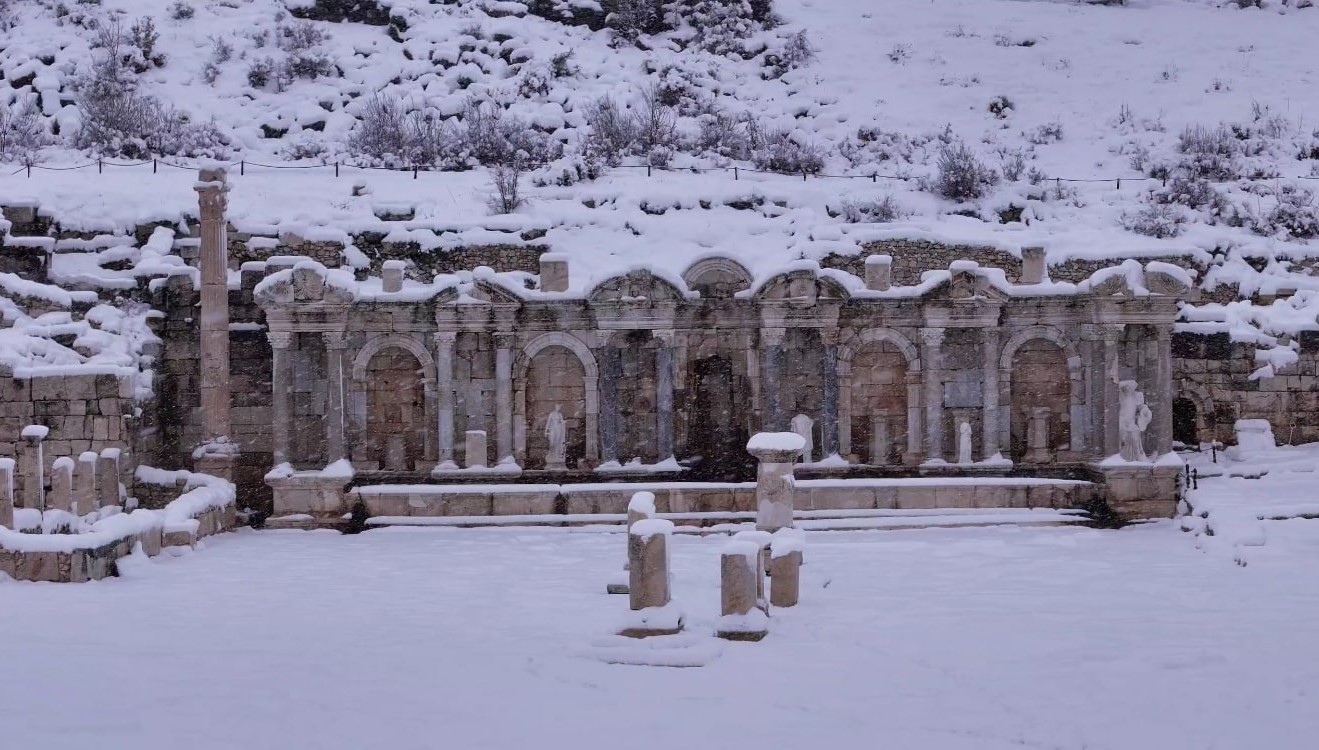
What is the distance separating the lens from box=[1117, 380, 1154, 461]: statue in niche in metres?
17.1

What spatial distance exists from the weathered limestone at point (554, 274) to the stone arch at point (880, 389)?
4654mm

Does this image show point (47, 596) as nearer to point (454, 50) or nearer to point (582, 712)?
point (582, 712)

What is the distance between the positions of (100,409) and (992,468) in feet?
44.7

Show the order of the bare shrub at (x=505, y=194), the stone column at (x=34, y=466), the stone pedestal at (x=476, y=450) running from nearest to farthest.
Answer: the stone column at (x=34, y=466)
the stone pedestal at (x=476, y=450)
the bare shrub at (x=505, y=194)

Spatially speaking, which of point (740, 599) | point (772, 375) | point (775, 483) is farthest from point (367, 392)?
point (740, 599)

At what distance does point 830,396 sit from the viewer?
18.3 metres

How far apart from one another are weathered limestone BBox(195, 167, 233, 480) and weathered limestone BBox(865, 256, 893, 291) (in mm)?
10219

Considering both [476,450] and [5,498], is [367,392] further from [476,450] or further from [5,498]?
[5,498]

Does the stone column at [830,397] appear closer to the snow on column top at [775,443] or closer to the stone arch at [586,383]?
the stone arch at [586,383]

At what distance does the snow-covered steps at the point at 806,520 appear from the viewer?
1600 cm

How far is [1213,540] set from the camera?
14445mm

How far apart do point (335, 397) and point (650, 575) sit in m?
9.24

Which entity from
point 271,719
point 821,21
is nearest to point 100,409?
point 271,719

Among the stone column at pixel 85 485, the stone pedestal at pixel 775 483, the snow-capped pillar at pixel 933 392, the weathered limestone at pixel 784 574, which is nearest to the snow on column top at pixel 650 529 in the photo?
the weathered limestone at pixel 784 574
